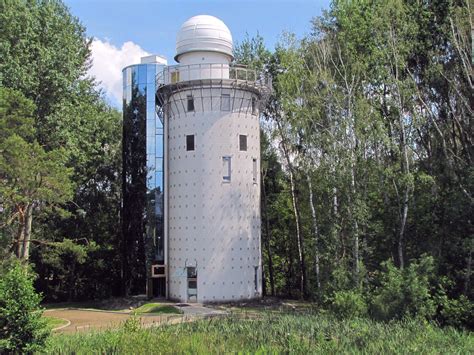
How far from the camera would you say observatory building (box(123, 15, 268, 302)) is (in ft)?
102

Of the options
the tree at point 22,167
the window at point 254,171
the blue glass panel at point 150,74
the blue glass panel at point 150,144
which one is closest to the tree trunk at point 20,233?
the tree at point 22,167

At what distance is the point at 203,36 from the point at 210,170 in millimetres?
8605

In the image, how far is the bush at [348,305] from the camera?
2197cm

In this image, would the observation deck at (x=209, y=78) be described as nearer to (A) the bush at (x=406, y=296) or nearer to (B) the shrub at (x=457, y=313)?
(A) the bush at (x=406, y=296)

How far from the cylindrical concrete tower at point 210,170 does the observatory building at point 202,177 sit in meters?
0.06

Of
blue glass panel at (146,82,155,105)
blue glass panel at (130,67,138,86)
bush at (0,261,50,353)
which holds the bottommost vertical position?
bush at (0,261,50,353)

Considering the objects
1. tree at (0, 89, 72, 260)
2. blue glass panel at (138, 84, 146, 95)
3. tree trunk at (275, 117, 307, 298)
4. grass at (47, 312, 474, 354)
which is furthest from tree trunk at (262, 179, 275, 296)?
grass at (47, 312, 474, 354)

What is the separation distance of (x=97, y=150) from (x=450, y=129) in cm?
2505

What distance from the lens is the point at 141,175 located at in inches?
1346

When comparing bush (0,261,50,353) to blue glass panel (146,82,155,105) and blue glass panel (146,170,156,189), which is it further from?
blue glass panel (146,82,155,105)

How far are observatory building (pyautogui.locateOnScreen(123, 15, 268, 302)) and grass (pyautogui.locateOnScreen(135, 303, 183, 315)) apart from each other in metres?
2.19

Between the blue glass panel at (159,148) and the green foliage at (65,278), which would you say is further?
the green foliage at (65,278)

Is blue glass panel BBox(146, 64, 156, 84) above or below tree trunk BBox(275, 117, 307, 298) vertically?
above

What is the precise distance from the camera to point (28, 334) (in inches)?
591
